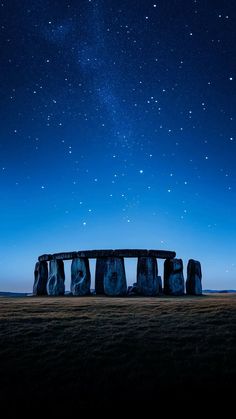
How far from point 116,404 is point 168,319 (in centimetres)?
332

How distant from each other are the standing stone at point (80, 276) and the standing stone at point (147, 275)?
229 centimetres

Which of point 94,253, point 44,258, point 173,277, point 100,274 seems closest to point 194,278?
point 173,277

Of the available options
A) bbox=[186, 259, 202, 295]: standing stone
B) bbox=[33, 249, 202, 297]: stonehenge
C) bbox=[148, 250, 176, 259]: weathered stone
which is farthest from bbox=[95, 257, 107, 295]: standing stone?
bbox=[186, 259, 202, 295]: standing stone

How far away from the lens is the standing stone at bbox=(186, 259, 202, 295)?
49.3ft

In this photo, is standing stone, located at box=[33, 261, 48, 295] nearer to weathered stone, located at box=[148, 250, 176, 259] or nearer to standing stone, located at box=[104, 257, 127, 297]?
standing stone, located at box=[104, 257, 127, 297]

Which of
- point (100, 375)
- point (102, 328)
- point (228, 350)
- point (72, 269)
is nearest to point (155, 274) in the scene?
point (72, 269)

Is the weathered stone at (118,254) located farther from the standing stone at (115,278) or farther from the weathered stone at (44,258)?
the weathered stone at (44,258)

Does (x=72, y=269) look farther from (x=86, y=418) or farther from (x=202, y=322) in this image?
(x=86, y=418)

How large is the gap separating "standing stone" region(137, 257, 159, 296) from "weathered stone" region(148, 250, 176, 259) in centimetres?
31

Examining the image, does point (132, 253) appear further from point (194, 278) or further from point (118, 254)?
point (194, 278)

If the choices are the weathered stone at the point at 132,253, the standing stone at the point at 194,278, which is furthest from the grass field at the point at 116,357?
the standing stone at the point at 194,278

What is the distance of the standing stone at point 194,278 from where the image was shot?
15023 mm

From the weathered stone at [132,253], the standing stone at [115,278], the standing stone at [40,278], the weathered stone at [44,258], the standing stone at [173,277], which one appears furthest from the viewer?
the weathered stone at [44,258]

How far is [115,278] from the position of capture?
44.8 ft
